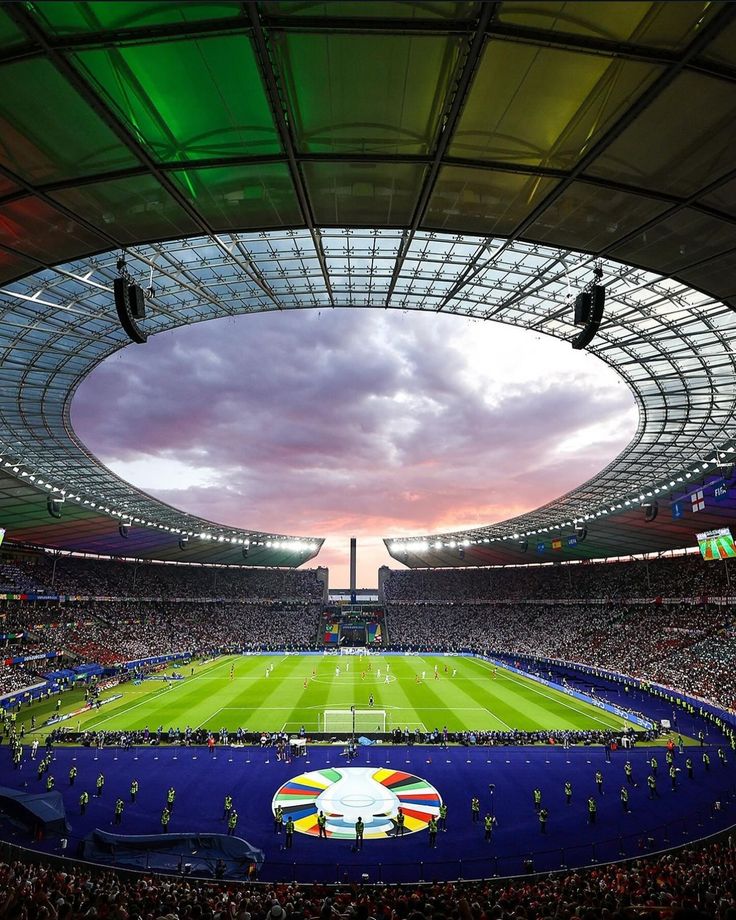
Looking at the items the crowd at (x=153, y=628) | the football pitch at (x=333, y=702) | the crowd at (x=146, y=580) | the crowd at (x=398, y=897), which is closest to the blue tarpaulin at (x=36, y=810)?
the crowd at (x=398, y=897)

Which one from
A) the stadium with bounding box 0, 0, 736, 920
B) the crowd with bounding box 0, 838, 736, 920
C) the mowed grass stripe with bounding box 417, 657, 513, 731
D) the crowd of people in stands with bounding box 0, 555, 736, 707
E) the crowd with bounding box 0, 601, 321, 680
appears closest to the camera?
the stadium with bounding box 0, 0, 736, 920

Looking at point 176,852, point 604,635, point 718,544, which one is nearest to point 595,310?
point 176,852

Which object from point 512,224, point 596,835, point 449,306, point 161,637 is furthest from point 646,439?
point 161,637

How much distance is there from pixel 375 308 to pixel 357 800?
22863 millimetres

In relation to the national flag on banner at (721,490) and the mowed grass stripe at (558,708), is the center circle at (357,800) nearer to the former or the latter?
the mowed grass stripe at (558,708)

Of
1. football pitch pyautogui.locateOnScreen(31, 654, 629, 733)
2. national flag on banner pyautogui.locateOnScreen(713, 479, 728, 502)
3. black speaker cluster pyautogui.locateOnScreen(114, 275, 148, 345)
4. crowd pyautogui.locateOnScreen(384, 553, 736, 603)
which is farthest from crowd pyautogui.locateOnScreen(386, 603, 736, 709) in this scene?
black speaker cluster pyautogui.locateOnScreen(114, 275, 148, 345)

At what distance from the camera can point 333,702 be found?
4703 centimetres

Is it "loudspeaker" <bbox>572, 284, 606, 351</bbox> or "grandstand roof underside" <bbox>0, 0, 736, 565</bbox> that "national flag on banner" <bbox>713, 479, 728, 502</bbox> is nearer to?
"grandstand roof underside" <bbox>0, 0, 736, 565</bbox>

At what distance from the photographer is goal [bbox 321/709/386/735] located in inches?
1491

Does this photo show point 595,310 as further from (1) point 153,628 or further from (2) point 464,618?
(2) point 464,618

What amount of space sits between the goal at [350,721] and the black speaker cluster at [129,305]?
32348 millimetres

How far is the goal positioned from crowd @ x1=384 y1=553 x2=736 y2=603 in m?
39.3

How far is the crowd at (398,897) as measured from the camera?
29.8 ft

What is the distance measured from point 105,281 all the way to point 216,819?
22689mm
